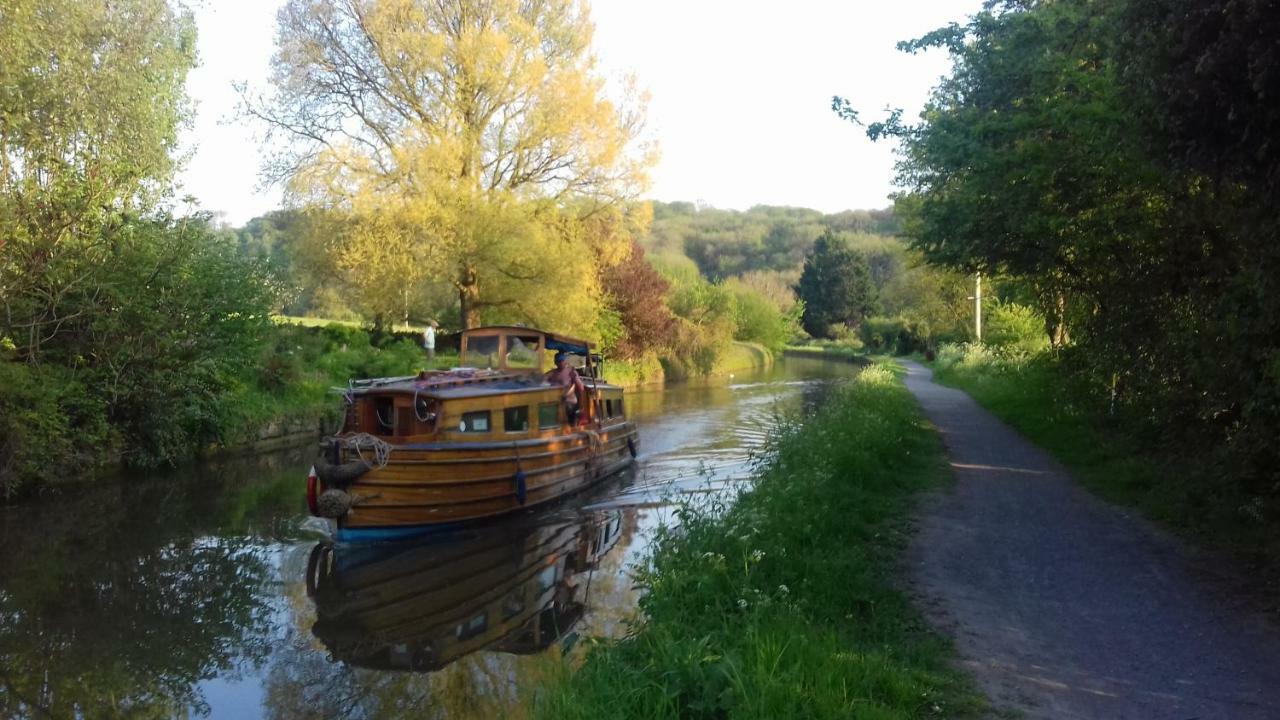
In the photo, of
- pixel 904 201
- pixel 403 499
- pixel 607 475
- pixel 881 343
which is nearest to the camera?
pixel 403 499

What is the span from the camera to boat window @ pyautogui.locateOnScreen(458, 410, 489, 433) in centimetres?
1178

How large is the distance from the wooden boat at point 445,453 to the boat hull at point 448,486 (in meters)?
0.01

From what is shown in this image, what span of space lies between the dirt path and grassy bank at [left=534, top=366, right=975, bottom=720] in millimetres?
364

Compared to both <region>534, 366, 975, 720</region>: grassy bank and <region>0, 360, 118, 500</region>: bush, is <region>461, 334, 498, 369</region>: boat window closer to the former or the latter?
<region>0, 360, 118, 500</region>: bush

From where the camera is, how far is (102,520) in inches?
479

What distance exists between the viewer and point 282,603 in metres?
8.96

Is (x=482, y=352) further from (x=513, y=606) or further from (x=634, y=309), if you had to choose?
(x=634, y=309)

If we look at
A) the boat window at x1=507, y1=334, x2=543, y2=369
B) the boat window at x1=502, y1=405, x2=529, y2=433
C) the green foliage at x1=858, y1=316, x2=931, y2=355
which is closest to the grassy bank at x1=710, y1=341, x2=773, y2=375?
the green foliage at x1=858, y1=316, x2=931, y2=355

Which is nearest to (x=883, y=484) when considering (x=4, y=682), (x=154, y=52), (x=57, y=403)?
(x=4, y=682)

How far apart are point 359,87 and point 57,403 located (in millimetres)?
13670

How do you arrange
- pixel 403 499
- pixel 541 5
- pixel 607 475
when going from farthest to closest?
pixel 541 5 → pixel 607 475 → pixel 403 499

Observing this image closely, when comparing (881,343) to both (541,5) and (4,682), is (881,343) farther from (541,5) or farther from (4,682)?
(4,682)

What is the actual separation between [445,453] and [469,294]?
14.8 meters

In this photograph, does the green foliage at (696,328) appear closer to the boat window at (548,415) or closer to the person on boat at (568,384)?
the person on boat at (568,384)
